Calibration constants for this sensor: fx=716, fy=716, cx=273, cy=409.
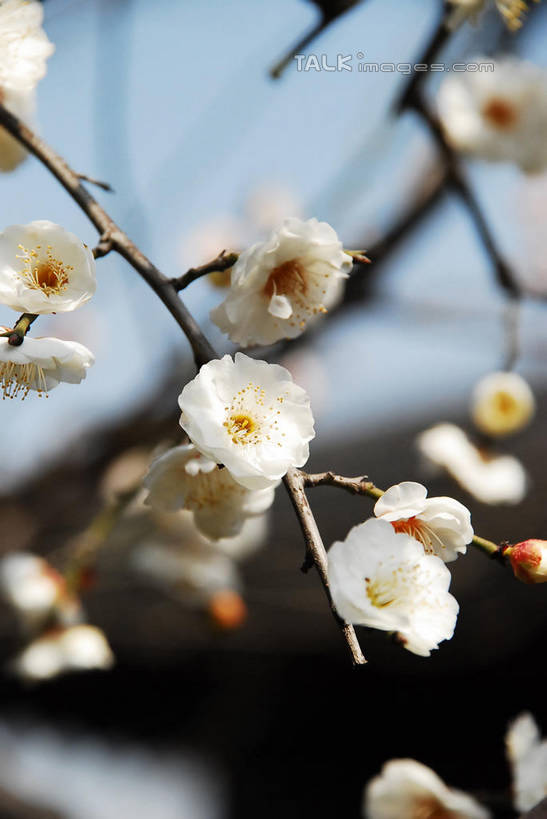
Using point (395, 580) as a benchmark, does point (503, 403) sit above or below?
below

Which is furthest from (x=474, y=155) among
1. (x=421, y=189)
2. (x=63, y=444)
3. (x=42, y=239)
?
(x=63, y=444)

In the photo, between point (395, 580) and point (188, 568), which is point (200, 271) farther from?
point (188, 568)

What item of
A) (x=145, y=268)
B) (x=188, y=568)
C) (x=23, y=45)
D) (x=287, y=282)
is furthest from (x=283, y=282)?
(x=188, y=568)

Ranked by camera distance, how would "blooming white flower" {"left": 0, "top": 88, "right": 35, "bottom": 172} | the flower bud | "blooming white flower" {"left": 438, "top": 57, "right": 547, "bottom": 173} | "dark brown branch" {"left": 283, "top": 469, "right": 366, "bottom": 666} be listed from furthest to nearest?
"blooming white flower" {"left": 438, "top": 57, "right": 547, "bottom": 173}
"blooming white flower" {"left": 0, "top": 88, "right": 35, "bottom": 172}
the flower bud
"dark brown branch" {"left": 283, "top": 469, "right": 366, "bottom": 666}

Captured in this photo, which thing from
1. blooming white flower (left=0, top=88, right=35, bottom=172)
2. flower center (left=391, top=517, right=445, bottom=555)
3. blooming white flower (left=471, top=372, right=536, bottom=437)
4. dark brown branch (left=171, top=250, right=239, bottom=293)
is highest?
blooming white flower (left=0, top=88, right=35, bottom=172)

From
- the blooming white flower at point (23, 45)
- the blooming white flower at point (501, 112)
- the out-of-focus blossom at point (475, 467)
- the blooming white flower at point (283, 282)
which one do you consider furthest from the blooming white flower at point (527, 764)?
the blooming white flower at point (501, 112)

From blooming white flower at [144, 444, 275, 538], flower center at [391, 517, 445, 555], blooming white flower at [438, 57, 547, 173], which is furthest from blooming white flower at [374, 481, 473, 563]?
blooming white flower at [438, 57, 547, 173]

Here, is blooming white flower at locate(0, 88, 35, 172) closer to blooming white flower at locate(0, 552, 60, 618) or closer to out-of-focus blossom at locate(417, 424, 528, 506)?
blooming white flower at locate(0, 552, 60, 618)

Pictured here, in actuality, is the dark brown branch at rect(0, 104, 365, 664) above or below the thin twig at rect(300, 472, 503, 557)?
above
